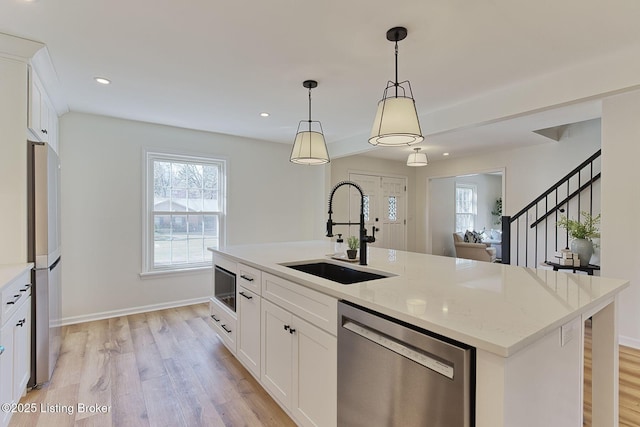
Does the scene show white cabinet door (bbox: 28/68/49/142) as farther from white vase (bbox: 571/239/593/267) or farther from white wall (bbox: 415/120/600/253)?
white wall (bbox: 415/120/600/253)

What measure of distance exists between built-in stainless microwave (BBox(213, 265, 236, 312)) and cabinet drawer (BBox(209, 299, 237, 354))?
0.22ft

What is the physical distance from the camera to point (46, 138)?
273 centimetres

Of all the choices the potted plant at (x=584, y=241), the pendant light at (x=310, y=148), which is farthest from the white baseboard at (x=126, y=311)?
the potted plant at (x=584, y=241)

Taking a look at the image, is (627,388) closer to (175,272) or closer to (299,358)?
(299,358)

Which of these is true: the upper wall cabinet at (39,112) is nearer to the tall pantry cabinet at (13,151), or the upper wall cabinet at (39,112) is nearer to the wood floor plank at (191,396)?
the tall pantry cabinet at (13,151)

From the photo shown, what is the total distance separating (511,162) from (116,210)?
20.1 ft

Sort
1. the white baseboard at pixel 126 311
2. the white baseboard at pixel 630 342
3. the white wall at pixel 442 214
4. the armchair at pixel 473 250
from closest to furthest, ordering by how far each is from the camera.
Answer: the white baseboard at pixel 630 342 < the white baseboard at pixel 126 311 < the armchair at pixel 473 250 < the white wall at pixel 442 214

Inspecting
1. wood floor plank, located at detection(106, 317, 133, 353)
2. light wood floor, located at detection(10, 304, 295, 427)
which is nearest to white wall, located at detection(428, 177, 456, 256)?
light wood floor, located at detection(10, 304, 295, 427)

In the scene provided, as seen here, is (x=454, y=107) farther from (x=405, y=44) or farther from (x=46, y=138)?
(x=46, y=138)

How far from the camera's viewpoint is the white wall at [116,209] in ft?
11.9

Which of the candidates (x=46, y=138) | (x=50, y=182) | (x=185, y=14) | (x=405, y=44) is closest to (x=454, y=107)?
(x=405, y=44)

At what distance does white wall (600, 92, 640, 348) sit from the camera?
9.34ft

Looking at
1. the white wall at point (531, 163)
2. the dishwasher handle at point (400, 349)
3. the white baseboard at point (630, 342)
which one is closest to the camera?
the dishwasher handle at point (400, 349)

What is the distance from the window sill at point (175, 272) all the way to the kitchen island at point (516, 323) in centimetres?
278
